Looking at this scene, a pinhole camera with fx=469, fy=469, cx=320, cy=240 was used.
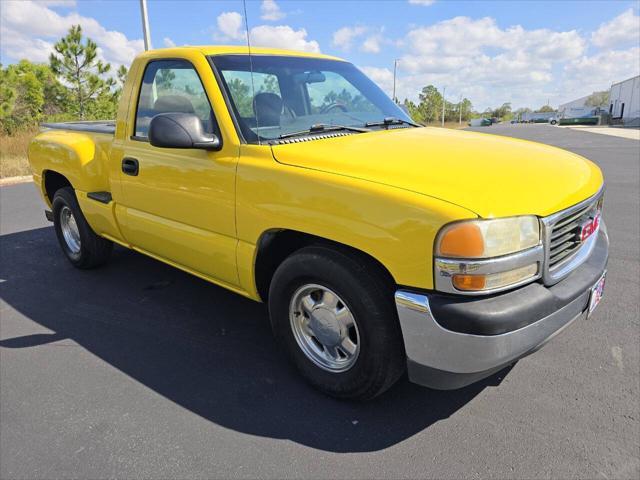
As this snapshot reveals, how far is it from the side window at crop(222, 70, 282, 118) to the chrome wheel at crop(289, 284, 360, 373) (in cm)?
118

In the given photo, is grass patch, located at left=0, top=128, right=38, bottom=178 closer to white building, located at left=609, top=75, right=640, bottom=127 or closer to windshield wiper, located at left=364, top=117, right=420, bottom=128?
windshield wiper, located at left=364, top=117, right=420, bottom=128

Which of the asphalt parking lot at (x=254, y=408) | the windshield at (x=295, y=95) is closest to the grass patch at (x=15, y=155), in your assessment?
the asphalt parking lot at (x=254, y=408)

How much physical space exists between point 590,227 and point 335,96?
75.6 inches

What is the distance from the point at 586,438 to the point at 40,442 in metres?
2.72

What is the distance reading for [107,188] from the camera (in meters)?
4.16

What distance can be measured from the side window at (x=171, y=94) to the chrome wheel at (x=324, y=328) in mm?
1188

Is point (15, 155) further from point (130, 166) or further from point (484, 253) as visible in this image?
point (484, 253)

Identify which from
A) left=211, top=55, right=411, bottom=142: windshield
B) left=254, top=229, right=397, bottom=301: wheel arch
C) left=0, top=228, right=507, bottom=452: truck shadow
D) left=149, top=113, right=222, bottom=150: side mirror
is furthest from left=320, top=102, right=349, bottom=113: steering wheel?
left=0, top=228, right=507, bottom=452: truck shadow

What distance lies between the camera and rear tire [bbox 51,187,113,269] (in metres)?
4.53

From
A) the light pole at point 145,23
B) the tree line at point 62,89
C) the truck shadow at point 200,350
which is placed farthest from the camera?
the tree line at point 62,89

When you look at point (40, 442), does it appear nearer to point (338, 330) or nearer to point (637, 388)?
point (338, 330)

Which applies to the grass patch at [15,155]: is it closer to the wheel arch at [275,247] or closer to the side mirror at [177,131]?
the side mirror at [177,131]

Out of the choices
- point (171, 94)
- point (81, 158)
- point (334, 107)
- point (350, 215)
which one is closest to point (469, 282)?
point (350, 215)

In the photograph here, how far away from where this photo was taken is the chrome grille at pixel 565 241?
2.15m
